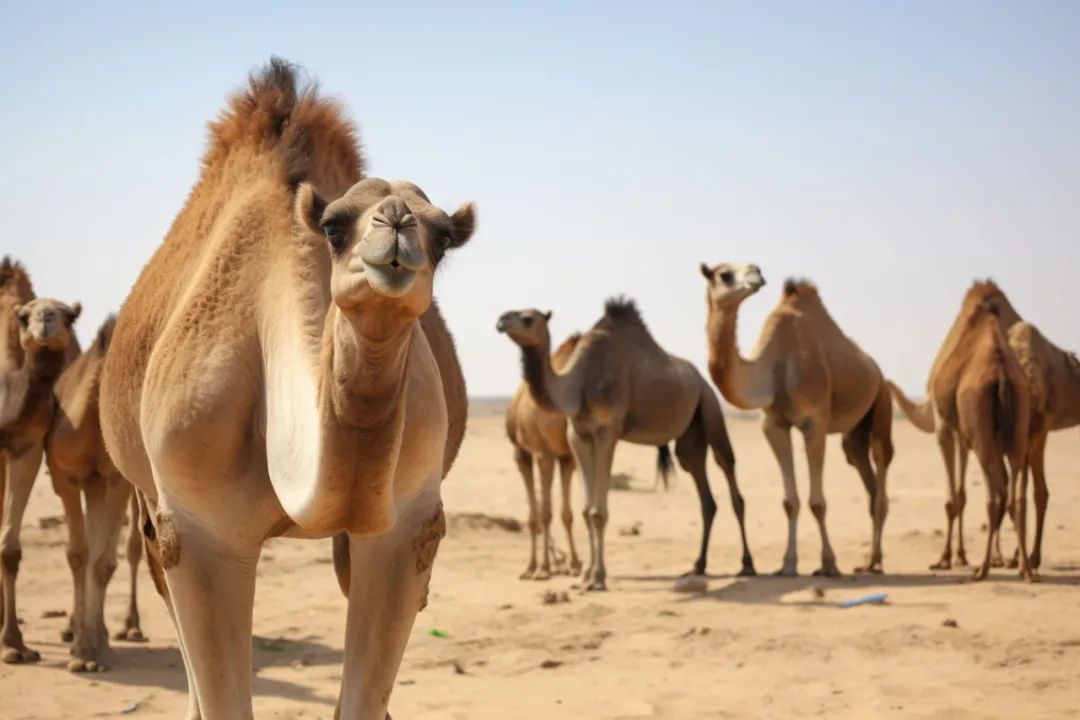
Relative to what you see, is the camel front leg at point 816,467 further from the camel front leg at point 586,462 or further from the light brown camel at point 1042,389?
the camel front leg at point 586,462

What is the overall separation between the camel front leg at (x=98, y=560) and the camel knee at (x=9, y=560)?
1.50ft

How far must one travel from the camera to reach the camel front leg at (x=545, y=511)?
42.4ft

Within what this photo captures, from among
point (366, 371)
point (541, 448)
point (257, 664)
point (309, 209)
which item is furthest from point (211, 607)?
point (541, 448)

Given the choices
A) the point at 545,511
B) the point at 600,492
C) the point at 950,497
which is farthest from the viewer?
the point at 545,511

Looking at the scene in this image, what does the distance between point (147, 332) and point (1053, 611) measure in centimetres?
640

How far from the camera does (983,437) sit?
11.0 meters

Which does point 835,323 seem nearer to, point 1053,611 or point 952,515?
point 952,515

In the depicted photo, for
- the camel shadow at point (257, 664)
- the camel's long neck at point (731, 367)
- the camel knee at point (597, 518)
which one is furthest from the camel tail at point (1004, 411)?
the camel shadow at point (257, 664)

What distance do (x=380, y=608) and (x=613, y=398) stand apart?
8.65 meters

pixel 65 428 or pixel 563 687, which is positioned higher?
pixel 65 428

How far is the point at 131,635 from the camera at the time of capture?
9477 mm

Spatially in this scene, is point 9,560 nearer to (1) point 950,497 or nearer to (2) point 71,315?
(2) point 71,315

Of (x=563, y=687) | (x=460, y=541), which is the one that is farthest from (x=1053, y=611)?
(x=460, y=541)

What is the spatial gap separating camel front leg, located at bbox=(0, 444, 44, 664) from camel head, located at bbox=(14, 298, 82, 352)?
0.69 meters
